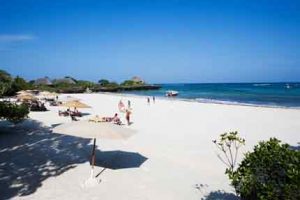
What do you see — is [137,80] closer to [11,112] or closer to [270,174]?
[11,112]

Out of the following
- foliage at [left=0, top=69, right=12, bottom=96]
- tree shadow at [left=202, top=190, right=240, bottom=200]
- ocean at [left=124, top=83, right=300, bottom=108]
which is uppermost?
foliage at [left=0, top=69, right=12, bottom=96]

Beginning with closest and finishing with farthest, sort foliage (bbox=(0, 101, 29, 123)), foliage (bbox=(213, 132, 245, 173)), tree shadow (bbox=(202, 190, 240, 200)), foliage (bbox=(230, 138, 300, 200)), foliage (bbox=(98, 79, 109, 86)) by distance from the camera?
foliage (bbox=(230, 138, 300, 200)), foliage (bbox=(213, 132, 245, 173)), tree shadow (bbox=(202, 190, 240, 200)), foliage (bbox=(0, 101, 29, 123)), foliage (bbox=(98, 79, 109, 86))

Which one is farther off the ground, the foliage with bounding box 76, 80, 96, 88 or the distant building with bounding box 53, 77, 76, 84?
the distant building with bounding box 53, 77, 76, 84

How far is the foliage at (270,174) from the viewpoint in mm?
5035

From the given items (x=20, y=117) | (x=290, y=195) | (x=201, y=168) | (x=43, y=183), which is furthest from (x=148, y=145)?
(x=290, y=195)

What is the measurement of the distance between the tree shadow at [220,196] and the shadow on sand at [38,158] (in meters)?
3.15

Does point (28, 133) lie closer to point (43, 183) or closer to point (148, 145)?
point (148, 145)

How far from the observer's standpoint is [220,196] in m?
7.86

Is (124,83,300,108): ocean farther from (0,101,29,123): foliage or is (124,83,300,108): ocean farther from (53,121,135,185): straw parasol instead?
(53,121,135,185): straw parasol

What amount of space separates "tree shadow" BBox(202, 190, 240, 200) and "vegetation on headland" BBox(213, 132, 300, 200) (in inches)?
67.6

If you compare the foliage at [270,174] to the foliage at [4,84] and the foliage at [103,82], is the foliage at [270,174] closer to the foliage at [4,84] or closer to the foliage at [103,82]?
the foliage at [4,84]

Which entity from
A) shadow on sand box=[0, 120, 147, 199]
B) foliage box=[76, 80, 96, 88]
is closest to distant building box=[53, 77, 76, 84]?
foliage box=[76, 80, 96, 88]

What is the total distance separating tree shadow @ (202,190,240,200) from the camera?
7.74 m

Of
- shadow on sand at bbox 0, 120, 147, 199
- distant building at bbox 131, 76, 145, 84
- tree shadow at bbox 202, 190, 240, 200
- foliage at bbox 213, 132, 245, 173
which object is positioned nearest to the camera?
foliage at bbox 213, 132, 245, 173
